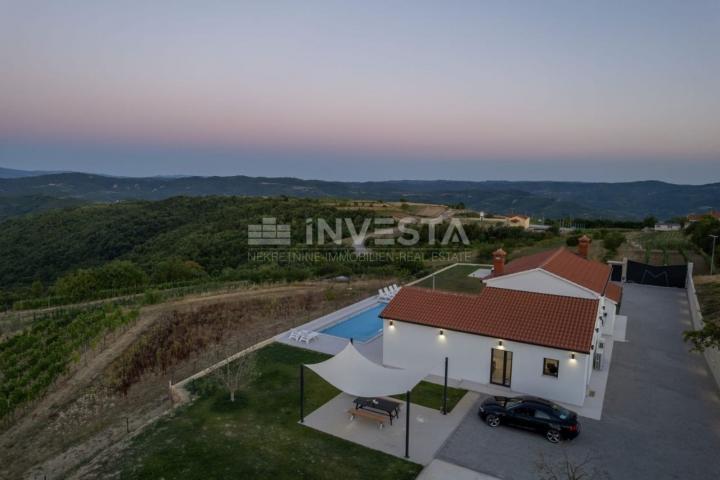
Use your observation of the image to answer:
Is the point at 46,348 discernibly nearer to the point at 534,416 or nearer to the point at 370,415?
the point at 370,415

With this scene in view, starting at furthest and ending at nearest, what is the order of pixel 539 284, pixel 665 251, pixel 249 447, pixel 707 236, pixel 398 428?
pixel 665 251
pixel 707 236
pixel 539 284
pixel 398 428
pixel 249 447

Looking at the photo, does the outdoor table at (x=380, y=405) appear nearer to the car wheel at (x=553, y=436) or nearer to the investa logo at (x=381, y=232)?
the car wheel at (x=553, y=436)

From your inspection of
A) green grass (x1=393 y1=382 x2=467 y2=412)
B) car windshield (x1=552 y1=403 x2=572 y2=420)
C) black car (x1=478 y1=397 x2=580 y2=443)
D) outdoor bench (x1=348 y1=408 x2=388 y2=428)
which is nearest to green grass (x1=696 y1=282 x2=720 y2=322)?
car windshield (x1=552 y1=403 x2=572 y2=420)

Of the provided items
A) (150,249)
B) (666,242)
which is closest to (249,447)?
(150,249)

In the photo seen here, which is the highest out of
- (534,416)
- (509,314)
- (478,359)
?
(509,314)

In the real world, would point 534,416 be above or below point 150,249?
above

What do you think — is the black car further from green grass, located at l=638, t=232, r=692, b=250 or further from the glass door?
green grass, located at l=638, t=232, r=692, b=250

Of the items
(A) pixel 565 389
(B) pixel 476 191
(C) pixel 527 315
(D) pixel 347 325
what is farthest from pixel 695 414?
(B) pixel 476 191
